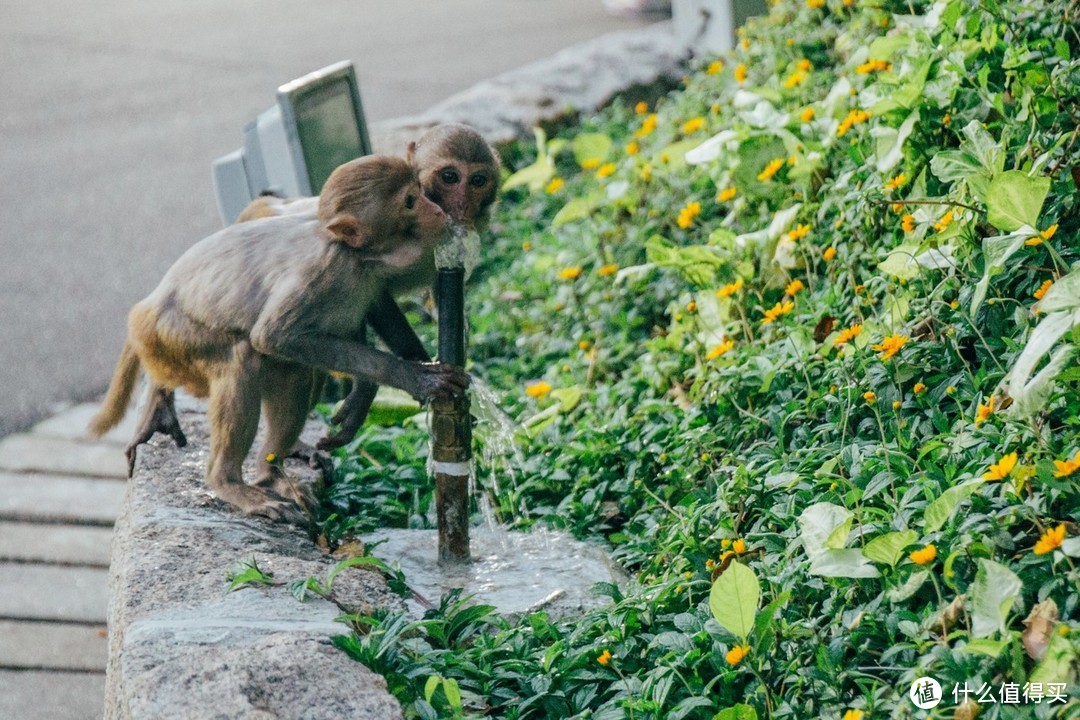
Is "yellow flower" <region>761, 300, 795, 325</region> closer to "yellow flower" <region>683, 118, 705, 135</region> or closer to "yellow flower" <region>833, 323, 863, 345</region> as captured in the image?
"yellow flower" <region>833, 323, 863, 345</region>

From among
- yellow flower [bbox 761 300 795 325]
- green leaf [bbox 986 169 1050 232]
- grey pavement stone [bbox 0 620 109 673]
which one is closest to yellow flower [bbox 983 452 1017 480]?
green leaf [bbox 986 169 1050 232]

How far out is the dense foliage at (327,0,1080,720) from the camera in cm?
297

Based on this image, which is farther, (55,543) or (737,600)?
(55,543)

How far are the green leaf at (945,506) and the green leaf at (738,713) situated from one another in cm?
58

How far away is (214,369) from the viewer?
13.8 ft

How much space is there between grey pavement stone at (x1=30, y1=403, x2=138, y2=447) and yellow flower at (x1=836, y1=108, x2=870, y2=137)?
345cm

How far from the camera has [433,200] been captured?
13.8 feet

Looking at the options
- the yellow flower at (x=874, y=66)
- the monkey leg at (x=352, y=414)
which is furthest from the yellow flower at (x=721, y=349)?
the yellow flower at (x=874, y=66)

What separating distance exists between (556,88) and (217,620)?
6.00 m

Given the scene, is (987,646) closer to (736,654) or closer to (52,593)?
(736,654)

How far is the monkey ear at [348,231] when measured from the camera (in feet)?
13.1

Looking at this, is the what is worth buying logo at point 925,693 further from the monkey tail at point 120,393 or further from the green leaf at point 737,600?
the monkey tail at point 120,393

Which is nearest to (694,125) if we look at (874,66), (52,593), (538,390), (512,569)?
(874,66)

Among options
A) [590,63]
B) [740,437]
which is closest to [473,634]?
[740,437]
